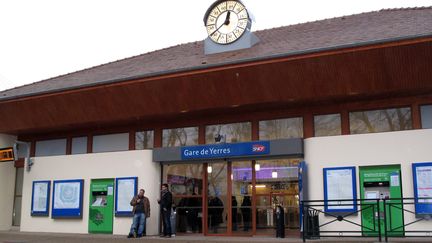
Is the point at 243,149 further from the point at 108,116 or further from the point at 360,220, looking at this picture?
the point at 108,116

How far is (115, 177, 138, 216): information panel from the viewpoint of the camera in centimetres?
1772

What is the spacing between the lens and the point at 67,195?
19.2 m

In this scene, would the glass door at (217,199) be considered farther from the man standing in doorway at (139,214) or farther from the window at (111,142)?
the window at (111,142)

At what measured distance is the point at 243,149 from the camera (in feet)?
53.3

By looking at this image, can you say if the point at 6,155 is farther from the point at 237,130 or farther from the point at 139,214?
the point at 237,130

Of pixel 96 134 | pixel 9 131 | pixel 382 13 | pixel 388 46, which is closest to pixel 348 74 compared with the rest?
pixel 388 46

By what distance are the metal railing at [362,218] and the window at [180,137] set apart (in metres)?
4.99

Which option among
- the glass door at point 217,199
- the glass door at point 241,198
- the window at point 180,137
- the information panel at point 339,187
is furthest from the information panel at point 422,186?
the window at point 180,137

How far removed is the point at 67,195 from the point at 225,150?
6.85m

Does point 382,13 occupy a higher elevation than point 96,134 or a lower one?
higher

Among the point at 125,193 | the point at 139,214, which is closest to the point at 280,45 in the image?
the point at 139,214

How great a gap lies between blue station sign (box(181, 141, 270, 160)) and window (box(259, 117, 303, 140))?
62 cm

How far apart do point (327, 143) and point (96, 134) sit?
30.6 feet

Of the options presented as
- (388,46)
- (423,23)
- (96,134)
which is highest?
(423,23)
